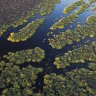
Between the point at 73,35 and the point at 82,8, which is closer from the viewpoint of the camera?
the point at 73,35

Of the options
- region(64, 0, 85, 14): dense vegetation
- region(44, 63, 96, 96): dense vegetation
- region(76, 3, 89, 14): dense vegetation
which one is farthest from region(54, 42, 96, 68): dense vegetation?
region(64, 0, 85, 14): dense vegetation

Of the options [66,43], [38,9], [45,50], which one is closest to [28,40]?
[45,50]

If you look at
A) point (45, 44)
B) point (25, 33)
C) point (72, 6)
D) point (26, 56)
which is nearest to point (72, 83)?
point (26, 56)

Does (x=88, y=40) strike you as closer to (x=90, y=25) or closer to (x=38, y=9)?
(x=90, y=25)

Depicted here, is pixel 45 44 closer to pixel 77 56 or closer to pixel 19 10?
pixel 77 56

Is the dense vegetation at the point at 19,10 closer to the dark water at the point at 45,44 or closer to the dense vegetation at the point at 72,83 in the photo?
the dark water at the point at 45,44
